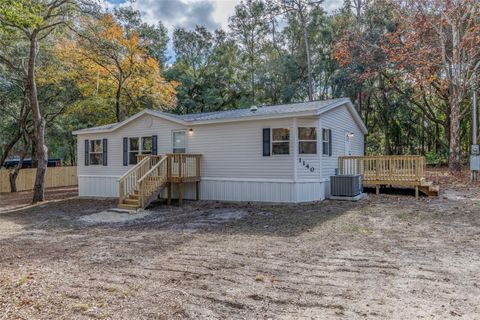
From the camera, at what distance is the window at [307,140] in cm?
1096

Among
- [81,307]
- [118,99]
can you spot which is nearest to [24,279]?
[81,307]

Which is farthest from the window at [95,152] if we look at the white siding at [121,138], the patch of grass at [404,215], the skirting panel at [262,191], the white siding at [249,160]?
the patch of grass at [404,215]

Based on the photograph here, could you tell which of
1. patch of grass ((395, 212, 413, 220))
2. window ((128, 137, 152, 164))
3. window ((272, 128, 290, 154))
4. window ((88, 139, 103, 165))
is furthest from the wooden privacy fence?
patch of grass ((395, 212, 413, 220))

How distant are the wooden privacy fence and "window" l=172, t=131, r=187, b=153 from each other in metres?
12.4

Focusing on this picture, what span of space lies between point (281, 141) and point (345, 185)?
99.6 inches

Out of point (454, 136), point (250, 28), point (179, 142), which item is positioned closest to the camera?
point (179, 142)

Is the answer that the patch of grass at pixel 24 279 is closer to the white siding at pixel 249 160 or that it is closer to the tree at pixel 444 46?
the white siding at pixel 249 160

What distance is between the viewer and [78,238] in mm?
7211

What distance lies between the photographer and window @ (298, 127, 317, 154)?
36.0 ft

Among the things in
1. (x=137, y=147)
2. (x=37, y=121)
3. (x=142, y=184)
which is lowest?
(x=142, y=184)

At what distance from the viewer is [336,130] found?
12695mm

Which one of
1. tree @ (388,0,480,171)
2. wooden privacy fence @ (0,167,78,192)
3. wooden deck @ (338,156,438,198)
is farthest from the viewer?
wooden privacy fence @ (0,167,78,192)

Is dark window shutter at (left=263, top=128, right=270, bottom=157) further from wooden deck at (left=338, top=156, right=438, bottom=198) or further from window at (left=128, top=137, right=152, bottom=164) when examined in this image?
window at (left=128, top=137, right=152, bottom=164)

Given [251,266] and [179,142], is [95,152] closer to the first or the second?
[179,142]
